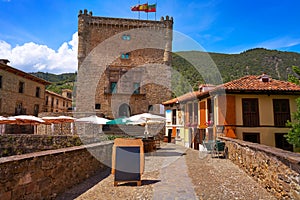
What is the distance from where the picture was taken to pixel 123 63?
25484 millimetres

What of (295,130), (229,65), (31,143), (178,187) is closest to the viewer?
(178,187)

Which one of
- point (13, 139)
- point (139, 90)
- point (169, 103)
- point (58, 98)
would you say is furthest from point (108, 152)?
point (58, 98)

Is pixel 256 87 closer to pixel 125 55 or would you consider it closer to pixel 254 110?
pixel 254 110

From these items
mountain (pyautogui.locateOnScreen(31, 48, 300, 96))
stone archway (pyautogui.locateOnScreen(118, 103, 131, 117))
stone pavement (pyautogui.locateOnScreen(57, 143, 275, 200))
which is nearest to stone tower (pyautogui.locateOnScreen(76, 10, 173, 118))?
stone archway (pyautogui.locateOnScreen(118, 103, 131, 117))

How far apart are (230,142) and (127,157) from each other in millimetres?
6038

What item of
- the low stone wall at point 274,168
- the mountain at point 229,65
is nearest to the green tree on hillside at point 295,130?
the low stone wall at point 274,168

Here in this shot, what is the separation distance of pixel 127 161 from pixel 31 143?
29.8 feet

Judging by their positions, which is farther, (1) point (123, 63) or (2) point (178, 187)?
(1) point (123, 63)

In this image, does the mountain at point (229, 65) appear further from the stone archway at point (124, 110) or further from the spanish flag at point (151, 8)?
the stone archway at point (124, 110)

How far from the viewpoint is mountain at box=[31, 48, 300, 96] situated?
149 feet

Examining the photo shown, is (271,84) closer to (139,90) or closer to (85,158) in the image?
(85,158)

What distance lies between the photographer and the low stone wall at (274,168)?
4.16 metres

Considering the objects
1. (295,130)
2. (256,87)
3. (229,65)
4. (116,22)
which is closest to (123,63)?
(116,22)

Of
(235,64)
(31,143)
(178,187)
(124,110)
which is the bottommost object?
(178,187)
